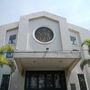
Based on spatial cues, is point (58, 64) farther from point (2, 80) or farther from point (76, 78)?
point (2, 80)

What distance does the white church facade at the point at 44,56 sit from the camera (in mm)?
9978

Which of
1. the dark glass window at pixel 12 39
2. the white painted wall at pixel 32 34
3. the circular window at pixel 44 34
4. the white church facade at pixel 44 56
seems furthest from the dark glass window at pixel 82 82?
the dark glass window at pixel 12 39

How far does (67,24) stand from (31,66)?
5.56 metres

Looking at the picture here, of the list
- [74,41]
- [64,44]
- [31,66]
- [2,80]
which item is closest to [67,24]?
[74,41]

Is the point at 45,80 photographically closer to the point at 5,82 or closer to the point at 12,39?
the point at 5,82

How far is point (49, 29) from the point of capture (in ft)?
43.0

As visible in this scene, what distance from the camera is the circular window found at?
41.1 feet

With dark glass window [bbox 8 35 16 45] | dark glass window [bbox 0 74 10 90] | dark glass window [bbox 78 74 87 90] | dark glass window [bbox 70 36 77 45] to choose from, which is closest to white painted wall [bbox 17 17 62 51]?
dark glass window [bbox 8 35 16 45]

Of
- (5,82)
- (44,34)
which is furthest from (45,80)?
(44,34)

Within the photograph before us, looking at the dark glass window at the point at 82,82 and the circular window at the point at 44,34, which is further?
the circular window at the point at 44,34

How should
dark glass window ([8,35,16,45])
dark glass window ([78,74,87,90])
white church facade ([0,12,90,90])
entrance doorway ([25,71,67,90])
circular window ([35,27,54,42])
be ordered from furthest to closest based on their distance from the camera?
dark glass window ([8,35,16,45])
circular window ([35,27,54,42])
dark glass window ([78,74,87,90])
entrance doorway ([25,71,67,90])
white church facade ([0,12,90,90])

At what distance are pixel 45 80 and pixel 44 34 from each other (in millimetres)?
4102

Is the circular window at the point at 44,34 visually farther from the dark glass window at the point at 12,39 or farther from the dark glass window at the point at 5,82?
the dark glass window at the point at 5,82

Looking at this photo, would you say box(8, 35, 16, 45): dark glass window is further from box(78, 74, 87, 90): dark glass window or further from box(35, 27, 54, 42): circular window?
box(78, 74, 87, 90): dark glass window
